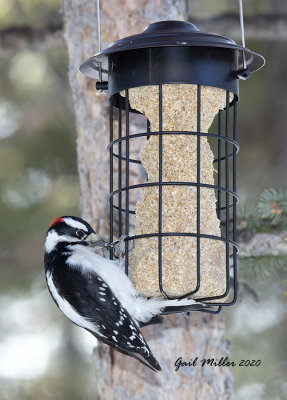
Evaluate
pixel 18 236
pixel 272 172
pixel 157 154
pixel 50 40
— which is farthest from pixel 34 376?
pixel 157 154

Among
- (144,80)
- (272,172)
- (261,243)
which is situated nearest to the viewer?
(144,80)

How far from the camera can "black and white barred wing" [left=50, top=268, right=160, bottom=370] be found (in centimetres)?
423

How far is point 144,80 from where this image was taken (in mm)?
3998

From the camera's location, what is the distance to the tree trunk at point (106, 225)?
521cm

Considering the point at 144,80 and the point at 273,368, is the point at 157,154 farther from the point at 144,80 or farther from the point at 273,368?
the point at 273,368

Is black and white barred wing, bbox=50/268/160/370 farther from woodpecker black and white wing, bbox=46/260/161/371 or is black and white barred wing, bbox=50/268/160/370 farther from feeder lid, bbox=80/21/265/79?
feeder lid, bbox=80/21/265/79

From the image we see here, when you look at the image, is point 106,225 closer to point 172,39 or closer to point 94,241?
point 94,241

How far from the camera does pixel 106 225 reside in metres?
5.27

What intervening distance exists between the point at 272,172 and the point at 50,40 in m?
2.36

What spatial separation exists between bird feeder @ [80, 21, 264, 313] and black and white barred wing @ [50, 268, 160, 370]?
19 centimetres

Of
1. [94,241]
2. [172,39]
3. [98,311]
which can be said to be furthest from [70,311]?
[172,39]

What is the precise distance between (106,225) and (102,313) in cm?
105

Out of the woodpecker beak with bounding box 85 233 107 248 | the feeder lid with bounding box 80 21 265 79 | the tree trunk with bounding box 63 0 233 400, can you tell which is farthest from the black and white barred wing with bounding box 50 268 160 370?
the feeder lid with bounding box 80 21 265 79

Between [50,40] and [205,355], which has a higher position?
[50,40]
